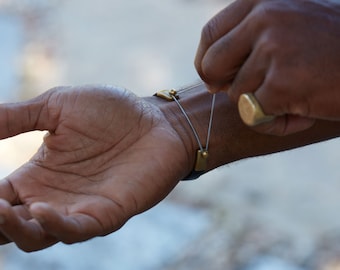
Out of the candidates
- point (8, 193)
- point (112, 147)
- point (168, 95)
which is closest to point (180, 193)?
point (168, 95)

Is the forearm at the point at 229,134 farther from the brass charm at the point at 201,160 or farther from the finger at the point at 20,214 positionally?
the finger at the point at 20,214

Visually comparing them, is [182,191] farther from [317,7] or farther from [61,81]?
[317,7]

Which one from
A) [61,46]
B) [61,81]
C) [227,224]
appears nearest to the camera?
[227,224]

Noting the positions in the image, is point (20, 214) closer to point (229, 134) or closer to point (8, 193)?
point (8, 193)

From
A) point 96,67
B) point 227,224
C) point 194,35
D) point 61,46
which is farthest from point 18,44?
point 227,224

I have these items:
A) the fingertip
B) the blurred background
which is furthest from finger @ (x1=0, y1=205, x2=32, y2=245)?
the blurred background

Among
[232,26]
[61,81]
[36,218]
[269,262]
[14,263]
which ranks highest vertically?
[232,26]

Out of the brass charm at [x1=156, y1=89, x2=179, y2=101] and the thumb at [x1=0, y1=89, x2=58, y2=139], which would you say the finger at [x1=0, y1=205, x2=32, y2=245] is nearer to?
the thumb at [x1=0, y1=89, x2=58, y2=139]

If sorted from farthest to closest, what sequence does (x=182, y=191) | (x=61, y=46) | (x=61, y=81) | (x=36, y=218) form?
1. (x=61, y=46)
2. (x=61, y=81)
3. (x=182, y=191)
4. (x=36, y=218)
